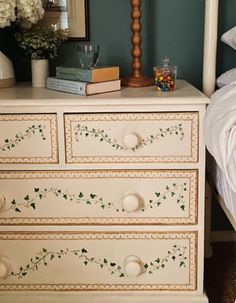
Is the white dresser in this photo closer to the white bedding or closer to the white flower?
the white bedding

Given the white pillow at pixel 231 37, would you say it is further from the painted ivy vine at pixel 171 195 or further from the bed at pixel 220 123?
the painted ivy vine at pixel 171 195

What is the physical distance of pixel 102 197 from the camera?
5.24 ft

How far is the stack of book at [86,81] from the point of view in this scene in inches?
63.9

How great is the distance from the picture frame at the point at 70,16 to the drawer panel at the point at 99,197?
27.2 inches

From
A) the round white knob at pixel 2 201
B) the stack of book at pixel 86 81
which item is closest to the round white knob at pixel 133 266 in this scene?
the round white knob at pixel 2 201

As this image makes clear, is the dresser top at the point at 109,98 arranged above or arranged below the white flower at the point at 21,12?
below

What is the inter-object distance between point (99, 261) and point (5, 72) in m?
0.76

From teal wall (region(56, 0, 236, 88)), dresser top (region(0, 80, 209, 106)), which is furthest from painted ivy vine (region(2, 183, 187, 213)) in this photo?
teal wall (region(56, 0, 236, 88))

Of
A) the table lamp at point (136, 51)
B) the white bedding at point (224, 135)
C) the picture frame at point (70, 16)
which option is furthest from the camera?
the picture frame at point (70, 16)

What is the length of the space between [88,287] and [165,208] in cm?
38

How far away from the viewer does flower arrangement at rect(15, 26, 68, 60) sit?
180 cm

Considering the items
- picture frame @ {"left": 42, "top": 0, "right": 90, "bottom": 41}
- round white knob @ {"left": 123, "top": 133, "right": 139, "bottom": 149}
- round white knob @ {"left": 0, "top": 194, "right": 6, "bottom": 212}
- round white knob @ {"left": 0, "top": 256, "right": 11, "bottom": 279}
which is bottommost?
round white knob @ {"left": 0, "top": 256, "right": 11, "bottom": 279}

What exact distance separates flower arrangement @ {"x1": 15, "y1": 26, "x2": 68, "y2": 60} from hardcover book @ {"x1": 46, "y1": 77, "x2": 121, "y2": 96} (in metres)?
0.15

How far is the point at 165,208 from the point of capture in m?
1.60
